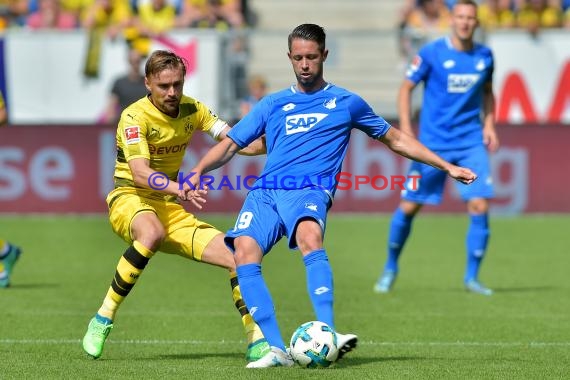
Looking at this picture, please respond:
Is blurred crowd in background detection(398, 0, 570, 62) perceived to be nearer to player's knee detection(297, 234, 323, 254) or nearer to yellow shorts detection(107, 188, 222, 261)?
yellow shorts detection(107, 188, 222, 261)

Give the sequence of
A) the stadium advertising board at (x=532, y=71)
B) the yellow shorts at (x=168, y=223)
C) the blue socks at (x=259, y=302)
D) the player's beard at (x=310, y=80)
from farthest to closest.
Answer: the stadium advertising board at (x=532, y=71) < the yellow shorts at (x=168, y=223) < the player's beard at (x=310, y=80) < the blue socks at (x=259, y=302)

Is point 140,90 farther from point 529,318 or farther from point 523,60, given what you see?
point 529,318

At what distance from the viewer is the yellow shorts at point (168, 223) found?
322 inches

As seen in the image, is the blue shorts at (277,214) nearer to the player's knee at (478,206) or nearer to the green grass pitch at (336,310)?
the green grass pitch at (336,310)

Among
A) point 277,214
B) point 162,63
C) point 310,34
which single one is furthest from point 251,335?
point 310,34

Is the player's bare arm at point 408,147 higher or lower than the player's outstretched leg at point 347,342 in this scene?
higher

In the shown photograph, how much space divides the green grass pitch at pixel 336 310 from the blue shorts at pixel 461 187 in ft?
2.92

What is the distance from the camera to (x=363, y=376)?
7074mm

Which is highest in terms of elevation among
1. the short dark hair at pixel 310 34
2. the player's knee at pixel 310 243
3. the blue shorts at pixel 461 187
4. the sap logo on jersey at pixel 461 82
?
the short dark hair at pixel 310 34

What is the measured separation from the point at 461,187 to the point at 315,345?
4823 mm

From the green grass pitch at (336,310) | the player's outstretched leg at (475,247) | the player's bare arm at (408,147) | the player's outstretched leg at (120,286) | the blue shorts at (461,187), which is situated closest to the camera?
the green grass pitch at (336,310)

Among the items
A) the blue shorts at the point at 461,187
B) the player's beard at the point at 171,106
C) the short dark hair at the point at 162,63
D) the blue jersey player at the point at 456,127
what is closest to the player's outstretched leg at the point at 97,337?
the player's beard at the point at 171,106

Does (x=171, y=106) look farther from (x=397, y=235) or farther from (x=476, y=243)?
(x=476, y=243)

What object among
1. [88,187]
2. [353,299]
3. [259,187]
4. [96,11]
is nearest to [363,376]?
[259,187]
